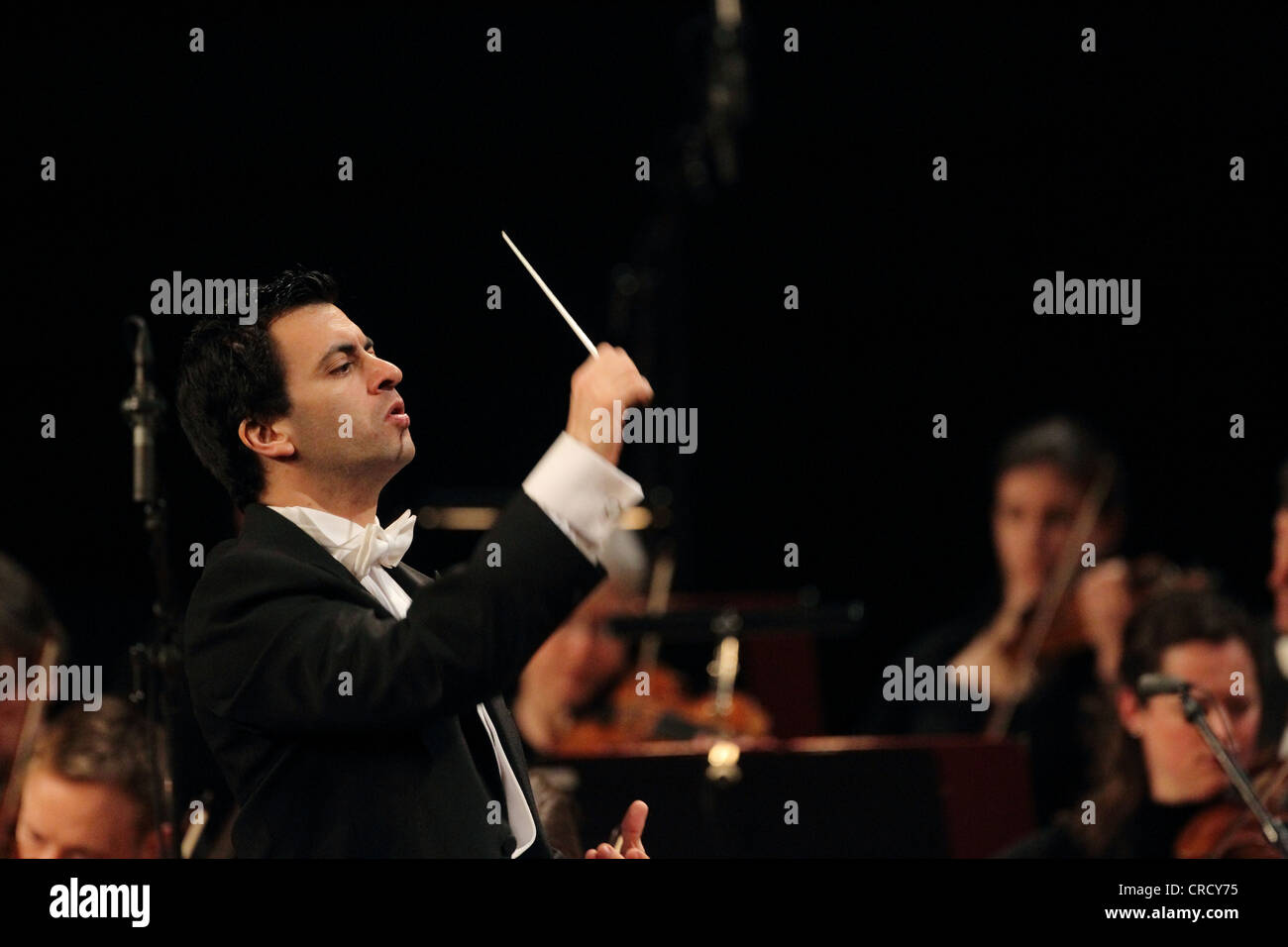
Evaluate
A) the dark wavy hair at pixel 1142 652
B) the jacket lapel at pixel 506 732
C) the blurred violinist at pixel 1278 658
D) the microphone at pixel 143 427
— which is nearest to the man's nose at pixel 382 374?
the jacket lapel at pixel 506 732

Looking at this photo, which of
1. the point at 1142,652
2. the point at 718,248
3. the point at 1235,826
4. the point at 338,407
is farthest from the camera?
the point at 718,248

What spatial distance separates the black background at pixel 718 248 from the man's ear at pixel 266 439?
1.93 m

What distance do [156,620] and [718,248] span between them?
134 inches

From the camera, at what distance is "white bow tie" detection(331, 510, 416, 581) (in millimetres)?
1969

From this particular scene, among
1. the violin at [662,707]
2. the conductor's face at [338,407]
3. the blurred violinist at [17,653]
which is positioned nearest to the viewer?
the conductor's face at [338,407]

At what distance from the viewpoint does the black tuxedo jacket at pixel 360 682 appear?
5.65 ft

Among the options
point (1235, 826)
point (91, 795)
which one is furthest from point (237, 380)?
point (1235, 826)

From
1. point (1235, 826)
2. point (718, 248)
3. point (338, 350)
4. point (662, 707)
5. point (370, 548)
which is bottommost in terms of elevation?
point (1235, 826)

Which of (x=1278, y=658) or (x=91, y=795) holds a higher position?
(x=1278, y=658)

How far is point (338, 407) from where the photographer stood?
1.98 meters

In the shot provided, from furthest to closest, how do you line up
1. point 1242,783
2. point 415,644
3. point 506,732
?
1. point 1242,783
2. point 506,732
3. point 415,644

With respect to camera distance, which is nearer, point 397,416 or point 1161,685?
point 397,416

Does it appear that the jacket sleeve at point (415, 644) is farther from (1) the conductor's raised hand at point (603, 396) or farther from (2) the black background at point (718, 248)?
(2) the black background at point (718, 248)

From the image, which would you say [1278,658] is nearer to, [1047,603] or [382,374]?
[1047,603]
